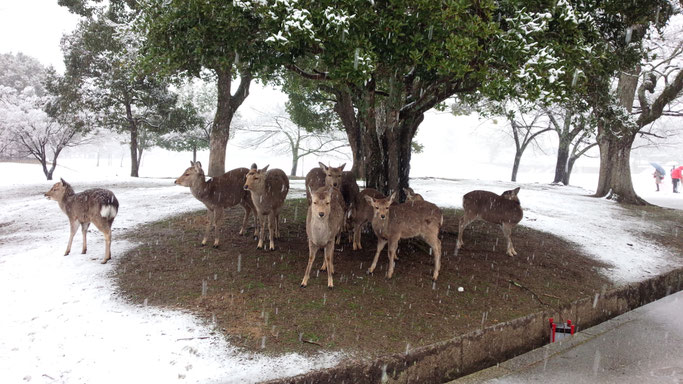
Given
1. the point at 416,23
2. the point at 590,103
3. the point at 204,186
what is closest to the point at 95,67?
the point at 204,186

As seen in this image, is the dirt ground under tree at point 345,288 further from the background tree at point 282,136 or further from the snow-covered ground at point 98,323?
the background tree at point 282,136

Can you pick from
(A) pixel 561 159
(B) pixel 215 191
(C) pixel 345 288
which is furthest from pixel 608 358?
(A) pixel 561 159

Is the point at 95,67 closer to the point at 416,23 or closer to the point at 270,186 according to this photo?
the point at 270,186

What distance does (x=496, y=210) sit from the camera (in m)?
8.35

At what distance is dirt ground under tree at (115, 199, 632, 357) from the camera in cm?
478

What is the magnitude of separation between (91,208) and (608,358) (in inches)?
305

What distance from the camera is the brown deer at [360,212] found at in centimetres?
778

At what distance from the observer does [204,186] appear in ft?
26.4

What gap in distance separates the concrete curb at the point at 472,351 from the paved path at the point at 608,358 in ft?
0.50

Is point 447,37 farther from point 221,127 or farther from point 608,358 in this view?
point 221,127

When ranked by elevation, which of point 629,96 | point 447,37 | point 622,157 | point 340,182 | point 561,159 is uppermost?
point 629,96

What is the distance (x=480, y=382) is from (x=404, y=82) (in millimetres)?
5411

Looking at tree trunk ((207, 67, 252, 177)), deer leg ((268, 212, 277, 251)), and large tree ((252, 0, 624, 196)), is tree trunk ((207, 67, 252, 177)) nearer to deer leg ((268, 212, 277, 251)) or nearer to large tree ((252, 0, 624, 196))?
deer leg ((268, 212, 277, 251))

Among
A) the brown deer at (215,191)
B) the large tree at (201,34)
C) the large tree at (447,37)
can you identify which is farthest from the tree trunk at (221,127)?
the large tree at (447,37)
